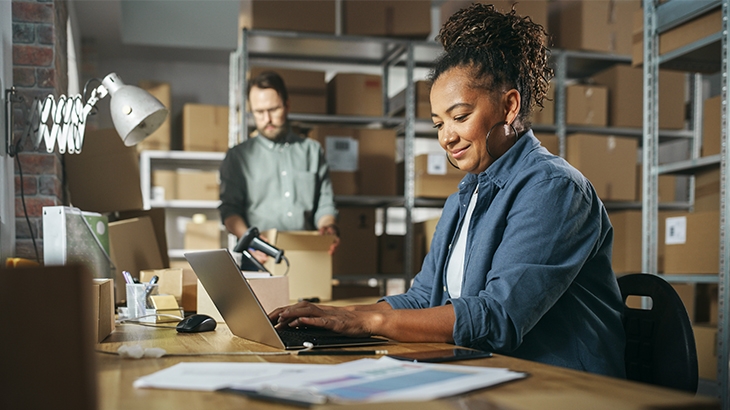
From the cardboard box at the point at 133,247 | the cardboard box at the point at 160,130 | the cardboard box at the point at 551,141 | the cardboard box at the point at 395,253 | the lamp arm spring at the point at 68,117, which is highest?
the cardboard box at the point at 160,130

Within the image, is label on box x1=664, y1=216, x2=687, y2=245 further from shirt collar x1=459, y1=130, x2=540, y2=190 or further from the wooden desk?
the wooden desk

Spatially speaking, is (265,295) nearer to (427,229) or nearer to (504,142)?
(504,142)

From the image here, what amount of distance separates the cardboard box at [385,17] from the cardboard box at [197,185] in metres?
1.90

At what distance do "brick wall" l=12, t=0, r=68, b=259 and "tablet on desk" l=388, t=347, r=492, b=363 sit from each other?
1652 mm

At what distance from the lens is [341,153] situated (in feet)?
12.8

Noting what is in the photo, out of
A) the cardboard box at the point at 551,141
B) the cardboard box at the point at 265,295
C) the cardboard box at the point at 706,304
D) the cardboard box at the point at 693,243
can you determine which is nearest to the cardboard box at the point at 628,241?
the cardboard box at the point at 551,141

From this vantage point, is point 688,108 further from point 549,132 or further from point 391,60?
point 391,60

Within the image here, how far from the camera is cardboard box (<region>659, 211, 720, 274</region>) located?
273 centimetres

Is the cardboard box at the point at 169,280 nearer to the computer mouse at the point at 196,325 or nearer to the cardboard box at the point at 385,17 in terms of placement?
the computer mouse at the point at 196,325

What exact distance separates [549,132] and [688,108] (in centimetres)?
109

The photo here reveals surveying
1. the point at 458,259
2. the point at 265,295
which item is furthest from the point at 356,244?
the point at 458,259

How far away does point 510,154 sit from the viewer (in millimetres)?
1316

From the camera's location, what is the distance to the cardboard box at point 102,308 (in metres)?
1.19

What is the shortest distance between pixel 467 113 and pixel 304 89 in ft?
8.72
